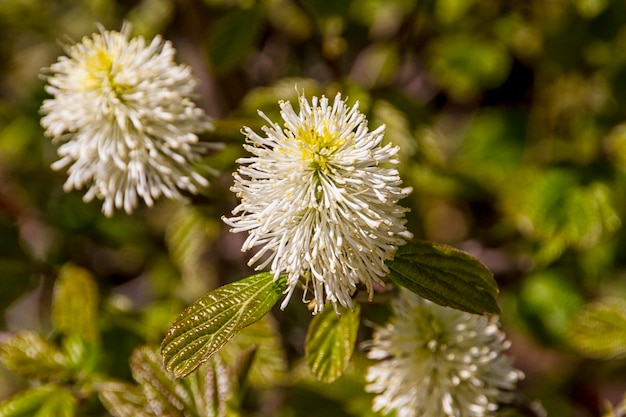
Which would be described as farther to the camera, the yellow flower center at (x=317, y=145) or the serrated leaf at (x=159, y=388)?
the serrated leaf at (x=159, y=388)

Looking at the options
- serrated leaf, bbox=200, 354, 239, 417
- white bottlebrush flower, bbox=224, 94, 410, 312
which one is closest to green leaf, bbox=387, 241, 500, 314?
white bottlebrush flower, bbox=224, 94, 410, 312

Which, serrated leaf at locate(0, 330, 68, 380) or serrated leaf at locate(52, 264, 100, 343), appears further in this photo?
serrated leaf at locate(52, 264, 100, 343)

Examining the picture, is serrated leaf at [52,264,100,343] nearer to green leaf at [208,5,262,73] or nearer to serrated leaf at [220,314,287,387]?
serrated leaf at [220,314,287,387]

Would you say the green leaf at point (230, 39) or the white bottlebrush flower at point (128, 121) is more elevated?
the green leaf at point (230, 39)

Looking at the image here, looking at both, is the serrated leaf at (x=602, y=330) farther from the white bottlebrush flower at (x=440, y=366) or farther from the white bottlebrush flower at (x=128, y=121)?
the white bottlebrush flower at (x=128, y=121)

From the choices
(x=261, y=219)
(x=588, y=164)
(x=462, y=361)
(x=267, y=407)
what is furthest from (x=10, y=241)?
(x=588, y=164)

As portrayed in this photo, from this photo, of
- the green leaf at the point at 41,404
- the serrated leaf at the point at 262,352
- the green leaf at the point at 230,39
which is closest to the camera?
the green leaf at the point at 41,404

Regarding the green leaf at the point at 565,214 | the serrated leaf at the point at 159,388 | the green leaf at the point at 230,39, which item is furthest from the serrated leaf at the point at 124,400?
the green leaf at the point at 565,214

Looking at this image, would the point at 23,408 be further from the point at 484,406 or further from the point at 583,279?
the point at 583,279
